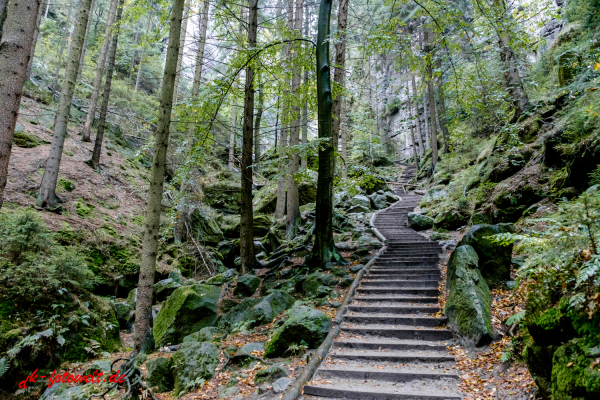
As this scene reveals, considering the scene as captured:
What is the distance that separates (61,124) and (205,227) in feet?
19.4

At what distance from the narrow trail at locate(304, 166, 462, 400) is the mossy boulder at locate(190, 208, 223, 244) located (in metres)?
6.95

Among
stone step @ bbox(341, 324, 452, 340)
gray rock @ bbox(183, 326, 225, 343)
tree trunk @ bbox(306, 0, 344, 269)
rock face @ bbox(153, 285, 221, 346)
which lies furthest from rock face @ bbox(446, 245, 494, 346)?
rock face @ bbox(153, 285, 221, 346)

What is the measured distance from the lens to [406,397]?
4.03 metres

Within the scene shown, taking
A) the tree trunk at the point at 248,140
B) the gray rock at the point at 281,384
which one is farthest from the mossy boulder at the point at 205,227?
the gray rock at the point at 281,384

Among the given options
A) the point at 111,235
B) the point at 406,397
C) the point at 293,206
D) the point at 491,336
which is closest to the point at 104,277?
the point at 111,235

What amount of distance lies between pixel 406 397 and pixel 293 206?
941 cm

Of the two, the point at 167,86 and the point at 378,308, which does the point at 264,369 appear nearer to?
the point at 378,308

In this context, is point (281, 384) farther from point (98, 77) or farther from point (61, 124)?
point (98, 77)

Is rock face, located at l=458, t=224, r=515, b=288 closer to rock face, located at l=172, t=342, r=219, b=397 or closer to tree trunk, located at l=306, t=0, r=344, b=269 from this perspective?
tree trunk, located at l=306, t=0, r=344, b=269

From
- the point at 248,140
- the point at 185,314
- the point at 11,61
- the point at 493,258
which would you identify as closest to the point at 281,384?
the point at 185,314

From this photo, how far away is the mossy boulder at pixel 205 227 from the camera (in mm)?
12406

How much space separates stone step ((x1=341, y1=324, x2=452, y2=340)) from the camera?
5582mm

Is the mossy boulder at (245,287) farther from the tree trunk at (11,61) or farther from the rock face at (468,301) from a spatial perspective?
the tree trunk at (11,61)

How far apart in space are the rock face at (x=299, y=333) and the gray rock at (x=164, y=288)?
199 inches
